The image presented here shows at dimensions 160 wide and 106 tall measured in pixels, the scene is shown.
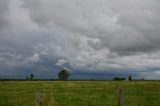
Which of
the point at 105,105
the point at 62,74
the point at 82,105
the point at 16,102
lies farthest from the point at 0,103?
the point at 62,74

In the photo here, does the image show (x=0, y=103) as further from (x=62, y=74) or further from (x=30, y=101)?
(x=62, y=74)

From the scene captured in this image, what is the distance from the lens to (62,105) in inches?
1022

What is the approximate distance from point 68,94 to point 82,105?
7727 millimetres

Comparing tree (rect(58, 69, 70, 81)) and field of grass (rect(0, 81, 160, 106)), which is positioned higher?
tree (rect(58, 69, 70, 81))

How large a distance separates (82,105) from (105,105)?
181cm

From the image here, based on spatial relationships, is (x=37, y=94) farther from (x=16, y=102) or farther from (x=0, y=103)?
(x=0, y=103)

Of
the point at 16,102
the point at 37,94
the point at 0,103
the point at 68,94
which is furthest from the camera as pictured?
the point at 68,94

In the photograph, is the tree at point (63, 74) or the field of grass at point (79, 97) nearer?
the field of grass at point (79, 97)

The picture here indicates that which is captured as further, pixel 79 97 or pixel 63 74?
pixel 63 74

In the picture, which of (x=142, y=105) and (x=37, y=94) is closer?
(x=37, y=94)

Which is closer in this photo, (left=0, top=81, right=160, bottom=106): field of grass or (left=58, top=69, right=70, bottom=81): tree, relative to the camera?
(left=0, top=81, right=160, bottom=106): field of grass

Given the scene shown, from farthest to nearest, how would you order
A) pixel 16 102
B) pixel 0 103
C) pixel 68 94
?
pixel 68 94 < pixel 0 103 < pixel 16 102

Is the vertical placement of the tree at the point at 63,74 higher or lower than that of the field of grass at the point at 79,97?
higher

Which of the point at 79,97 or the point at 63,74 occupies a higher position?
the point at 63,74
